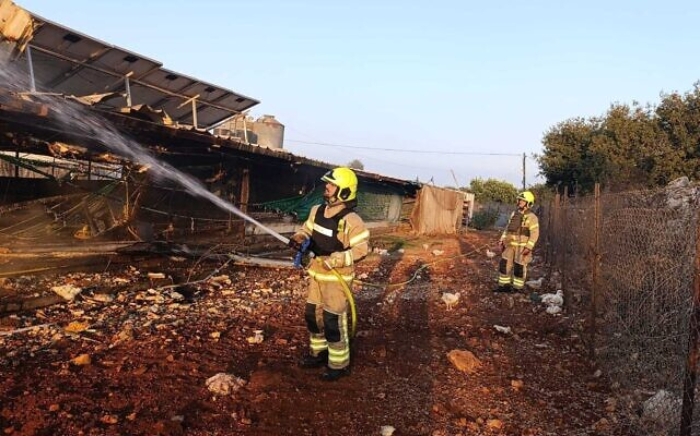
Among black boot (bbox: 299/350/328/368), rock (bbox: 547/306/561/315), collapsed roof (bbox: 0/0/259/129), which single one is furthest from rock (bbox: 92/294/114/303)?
rock (bbox: 547/306/561/315)

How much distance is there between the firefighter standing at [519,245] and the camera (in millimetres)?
9016

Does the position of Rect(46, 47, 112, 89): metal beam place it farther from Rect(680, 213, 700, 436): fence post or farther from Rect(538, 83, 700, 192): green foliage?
Rect(538, 83, 700, 192): green foliage

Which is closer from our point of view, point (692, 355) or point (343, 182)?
point (692, 355)

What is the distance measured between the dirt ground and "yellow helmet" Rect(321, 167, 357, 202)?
70.5 inches

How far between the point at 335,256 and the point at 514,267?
→ 5635 millimetres

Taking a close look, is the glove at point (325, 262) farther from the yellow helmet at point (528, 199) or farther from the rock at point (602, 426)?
the yellow helmet at point (528, 199)

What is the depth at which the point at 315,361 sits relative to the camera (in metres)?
5.12

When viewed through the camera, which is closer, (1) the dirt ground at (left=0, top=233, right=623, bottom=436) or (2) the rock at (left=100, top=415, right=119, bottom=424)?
(2) the rock at (left=100, top=415, right=119, bottom=424)

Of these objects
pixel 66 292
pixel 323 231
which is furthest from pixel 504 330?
pixel 66 292

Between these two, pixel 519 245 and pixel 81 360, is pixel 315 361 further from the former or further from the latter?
pixel 519 245

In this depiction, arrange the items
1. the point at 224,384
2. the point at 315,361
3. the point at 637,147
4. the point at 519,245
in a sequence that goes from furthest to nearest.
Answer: the point at 637,147 → the point at 519,245 → the point at 315,361 → the point at 224,384

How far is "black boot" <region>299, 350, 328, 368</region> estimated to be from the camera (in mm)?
5094

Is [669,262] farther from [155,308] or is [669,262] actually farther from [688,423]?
[155,308]

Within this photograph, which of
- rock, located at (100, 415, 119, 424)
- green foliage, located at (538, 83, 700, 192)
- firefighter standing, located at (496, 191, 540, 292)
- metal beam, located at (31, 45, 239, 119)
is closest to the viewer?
rock, located at (100, 415, 119, 424)
